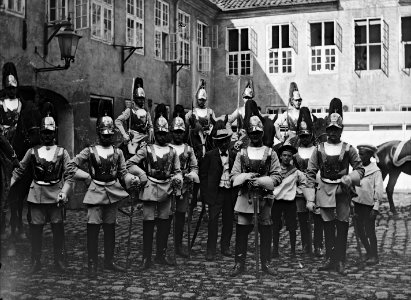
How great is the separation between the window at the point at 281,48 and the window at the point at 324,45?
0.73 m

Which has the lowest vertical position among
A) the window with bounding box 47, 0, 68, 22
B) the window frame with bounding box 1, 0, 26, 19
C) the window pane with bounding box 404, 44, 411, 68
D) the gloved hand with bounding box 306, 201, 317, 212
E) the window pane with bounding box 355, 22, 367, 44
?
the gloved hand with bounding box 306, 201, 317, 212

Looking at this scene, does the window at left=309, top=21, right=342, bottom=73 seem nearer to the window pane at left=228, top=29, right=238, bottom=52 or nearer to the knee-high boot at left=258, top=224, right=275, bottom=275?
the window pane at left=228, top=29, right=238, bottom=52

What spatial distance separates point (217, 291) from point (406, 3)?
705 inches

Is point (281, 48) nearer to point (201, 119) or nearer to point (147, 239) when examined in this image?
point (201, 119)

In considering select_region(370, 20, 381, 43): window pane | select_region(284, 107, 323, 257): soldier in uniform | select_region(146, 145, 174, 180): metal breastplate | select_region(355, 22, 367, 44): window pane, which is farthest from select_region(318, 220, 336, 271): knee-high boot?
select_region(370, 20, 381, 43): window pane

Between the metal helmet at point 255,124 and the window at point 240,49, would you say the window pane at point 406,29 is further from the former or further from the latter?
the metal helmet at point 255,124

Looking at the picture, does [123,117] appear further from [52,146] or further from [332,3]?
[332,3]

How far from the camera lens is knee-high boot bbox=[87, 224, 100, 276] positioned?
6656 mm

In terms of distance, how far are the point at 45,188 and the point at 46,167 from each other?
0.24 m

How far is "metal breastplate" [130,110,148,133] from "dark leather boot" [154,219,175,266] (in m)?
3.55

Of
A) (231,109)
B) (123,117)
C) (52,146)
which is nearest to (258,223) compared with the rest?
(52,146)

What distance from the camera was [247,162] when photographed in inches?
269

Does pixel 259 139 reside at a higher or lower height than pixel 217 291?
higher

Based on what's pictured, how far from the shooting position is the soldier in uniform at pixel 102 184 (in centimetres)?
→ 677
